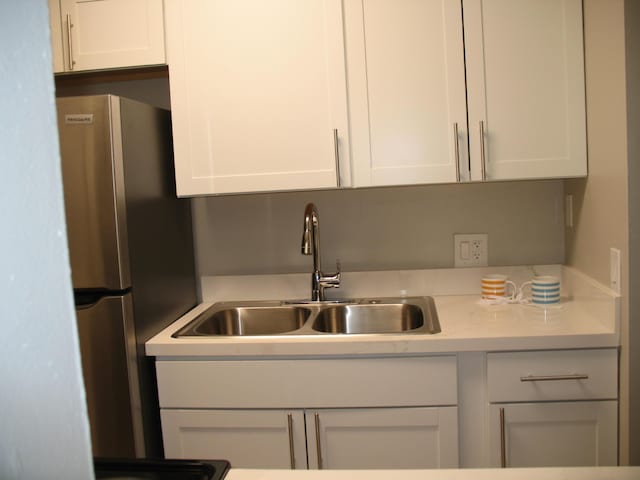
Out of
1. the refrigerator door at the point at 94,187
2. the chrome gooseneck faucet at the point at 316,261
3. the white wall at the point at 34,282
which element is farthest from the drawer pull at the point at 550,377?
the white wall at the point at 34,282

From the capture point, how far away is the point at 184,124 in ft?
5.73

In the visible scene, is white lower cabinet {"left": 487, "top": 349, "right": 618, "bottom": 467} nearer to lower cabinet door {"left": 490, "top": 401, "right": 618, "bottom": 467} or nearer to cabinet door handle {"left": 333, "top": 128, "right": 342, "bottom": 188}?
lower cabinet door {"left": 490, "top": 401, "right": 618, "bottom": 467}

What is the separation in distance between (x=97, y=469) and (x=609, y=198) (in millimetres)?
1466

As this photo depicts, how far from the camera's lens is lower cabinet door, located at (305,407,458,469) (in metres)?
1.50

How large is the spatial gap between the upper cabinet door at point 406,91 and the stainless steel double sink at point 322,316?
0.48m

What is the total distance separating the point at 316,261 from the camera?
6.39ft

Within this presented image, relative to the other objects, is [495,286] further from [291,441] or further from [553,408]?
[291,441]

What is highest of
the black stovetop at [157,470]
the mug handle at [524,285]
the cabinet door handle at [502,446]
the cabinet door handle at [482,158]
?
the cabinet door handle at [482,158]

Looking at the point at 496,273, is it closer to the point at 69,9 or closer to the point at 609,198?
the point at 609,198

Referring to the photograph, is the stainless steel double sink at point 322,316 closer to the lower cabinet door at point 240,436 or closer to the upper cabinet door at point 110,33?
the lower cabinet door at point 240,436

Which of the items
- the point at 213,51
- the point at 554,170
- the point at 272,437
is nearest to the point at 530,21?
the point at 554,170

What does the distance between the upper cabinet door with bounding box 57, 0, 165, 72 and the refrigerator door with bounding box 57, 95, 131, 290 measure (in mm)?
375

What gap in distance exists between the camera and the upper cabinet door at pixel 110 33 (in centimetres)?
174

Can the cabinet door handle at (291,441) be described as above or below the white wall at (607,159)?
below
